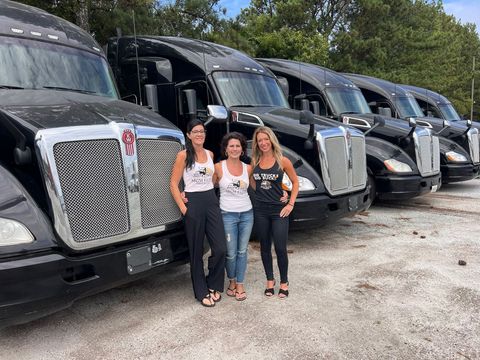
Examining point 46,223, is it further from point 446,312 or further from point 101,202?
point 446,312

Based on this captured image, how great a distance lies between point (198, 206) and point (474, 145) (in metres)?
9.06

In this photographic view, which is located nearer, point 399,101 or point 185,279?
point 185,279

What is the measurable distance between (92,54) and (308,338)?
4126 mm

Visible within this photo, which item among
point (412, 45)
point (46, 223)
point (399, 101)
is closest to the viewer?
point (46, 223)

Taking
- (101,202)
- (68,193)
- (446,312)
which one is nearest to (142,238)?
(101,202)

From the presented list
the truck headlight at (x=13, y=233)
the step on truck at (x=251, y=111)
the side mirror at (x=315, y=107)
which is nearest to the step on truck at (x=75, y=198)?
the truck headlight at (x=13, y=233)

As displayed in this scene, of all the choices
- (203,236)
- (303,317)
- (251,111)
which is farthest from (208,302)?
(251,111)

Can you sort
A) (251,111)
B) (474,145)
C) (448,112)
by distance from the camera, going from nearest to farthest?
(251,111)
(474,145)
(448,112)

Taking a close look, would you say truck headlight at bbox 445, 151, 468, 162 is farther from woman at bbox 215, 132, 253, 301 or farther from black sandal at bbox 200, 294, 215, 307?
black sandal at bbox 200, 294, 215, 307

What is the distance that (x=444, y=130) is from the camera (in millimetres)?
10992

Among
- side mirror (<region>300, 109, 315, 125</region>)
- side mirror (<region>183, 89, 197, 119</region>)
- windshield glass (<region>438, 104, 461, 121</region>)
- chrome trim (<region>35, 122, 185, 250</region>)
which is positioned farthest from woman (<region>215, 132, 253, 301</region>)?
windshield glass (<region>438, 104, 461, 121</region>)

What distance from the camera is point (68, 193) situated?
319 centimetres

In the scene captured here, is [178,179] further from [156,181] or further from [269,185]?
[269,185]

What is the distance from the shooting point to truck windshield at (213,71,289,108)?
653 centimetres
